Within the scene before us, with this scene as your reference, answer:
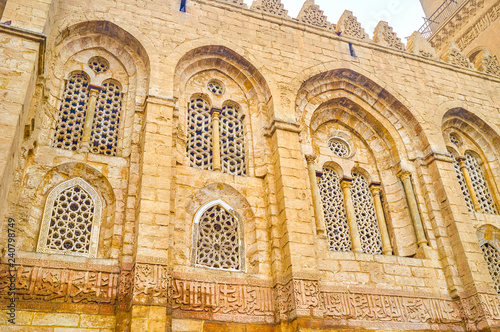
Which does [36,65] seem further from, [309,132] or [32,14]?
[309,132]

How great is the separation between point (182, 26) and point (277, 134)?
2.79 metres

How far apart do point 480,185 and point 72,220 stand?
8410 millimetres

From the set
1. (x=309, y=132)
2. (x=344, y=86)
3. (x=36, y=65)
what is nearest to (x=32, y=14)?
(x=36, y=65)

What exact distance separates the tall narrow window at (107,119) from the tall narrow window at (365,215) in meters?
4.53

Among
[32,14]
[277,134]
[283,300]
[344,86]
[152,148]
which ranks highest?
[344,86]

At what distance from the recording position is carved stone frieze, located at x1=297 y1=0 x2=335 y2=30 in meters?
10.8

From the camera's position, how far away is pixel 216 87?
9219mm

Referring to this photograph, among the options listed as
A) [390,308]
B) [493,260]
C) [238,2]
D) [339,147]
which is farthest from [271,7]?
[493,260]

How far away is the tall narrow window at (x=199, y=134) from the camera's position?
26.5 ft

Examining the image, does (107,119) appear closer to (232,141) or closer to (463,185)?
(232,141)

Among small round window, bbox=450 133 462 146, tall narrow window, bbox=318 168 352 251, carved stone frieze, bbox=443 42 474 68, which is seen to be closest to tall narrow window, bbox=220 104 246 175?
tall narrow window, bbox=318 168 352 251

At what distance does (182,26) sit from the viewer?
9039 millimetres

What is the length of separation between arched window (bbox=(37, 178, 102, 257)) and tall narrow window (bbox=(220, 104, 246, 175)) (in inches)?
90.2

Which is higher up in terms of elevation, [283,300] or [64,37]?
[64,37]
